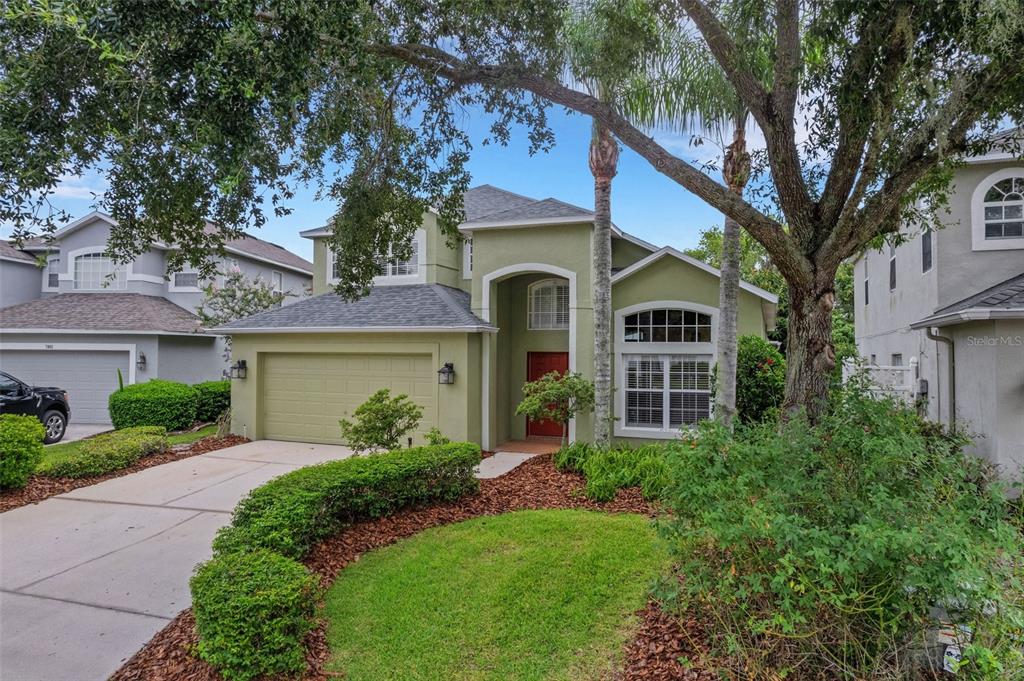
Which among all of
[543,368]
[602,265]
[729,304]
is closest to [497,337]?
[543,368]

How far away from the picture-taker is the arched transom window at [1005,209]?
952 centimetres

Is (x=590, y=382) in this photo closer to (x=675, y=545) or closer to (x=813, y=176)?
(x=813, y=176)

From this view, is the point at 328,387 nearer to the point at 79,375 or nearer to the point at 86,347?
the point at 86,347

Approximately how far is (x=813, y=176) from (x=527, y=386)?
231 inches

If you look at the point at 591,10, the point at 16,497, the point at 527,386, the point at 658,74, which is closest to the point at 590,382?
the point at 527,386

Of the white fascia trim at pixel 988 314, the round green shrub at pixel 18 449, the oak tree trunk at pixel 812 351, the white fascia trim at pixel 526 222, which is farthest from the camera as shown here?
the white fascia trim at pixel 526 222

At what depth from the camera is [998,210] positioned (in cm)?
959

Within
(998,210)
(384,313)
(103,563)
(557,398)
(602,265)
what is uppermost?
(998,210)

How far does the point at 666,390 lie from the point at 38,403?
14467 mm

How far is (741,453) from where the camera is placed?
11.8 feet

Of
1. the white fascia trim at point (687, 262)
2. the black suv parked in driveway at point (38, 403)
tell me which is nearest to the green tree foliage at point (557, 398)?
the white fascia trim at point (687, 262)

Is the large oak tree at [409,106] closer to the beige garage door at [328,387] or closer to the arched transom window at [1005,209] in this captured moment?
the arched transom window at [1005,209]

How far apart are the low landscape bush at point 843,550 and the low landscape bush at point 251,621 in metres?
2.62

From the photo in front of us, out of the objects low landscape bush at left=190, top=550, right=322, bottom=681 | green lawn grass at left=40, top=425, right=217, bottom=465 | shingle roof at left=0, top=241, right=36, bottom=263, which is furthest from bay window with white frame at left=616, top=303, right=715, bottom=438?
shingle roof at left=0, top=241, right=36, bottom=263
